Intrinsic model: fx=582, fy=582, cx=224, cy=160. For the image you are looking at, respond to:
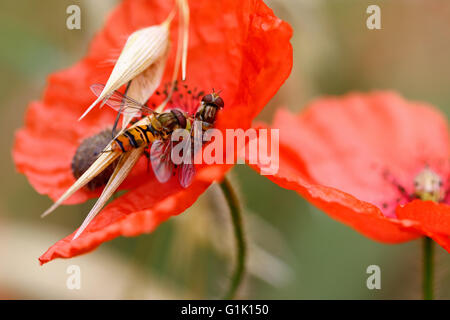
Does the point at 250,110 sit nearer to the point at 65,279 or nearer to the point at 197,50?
the point at 197,50

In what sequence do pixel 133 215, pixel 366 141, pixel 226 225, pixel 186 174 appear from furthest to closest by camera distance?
pixel 366 141, pixel 226 225, pixel 186 174, pixel 133 215

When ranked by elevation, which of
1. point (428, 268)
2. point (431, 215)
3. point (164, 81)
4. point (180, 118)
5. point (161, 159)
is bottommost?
point (428, 268)

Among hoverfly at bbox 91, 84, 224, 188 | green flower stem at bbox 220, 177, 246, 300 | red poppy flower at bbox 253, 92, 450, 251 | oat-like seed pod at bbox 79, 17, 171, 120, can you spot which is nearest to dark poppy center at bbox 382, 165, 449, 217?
red poppy flower at bbox 253, 92, 450, 251

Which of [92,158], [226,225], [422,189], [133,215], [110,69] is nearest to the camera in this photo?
[133,215]

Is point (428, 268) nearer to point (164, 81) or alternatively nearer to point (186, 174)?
point (186, 174)

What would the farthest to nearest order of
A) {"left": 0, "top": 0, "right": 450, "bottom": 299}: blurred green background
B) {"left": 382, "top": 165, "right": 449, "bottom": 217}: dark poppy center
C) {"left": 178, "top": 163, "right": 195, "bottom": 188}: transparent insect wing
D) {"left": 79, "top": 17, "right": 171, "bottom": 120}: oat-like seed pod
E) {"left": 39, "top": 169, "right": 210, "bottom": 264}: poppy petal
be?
{"left": 0, "top": 0, "right": 450, "bottom": 299}: blurred green background → {"left": 382, "top": 165, "right": 449, "bottom": 217}: dark poppy center → {"left": 79, "top": 17, "right": 171, "bottom": 120}: oat-like seed pod → {"left": 178, "top": 163, "right": 195, "bottom": 188}: transparent insect wing → {"left": 39, "top": 169, "right": 210, "bottom": 264}: poppy petal

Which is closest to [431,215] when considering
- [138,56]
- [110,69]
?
[138,56]

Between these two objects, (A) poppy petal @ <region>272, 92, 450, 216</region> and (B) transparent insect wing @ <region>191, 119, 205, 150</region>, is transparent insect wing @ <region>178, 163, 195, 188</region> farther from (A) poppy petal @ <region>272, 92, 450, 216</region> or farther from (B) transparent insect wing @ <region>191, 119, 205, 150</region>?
(A) poppy petal @ <region>272, 92, 450, 216</region>
